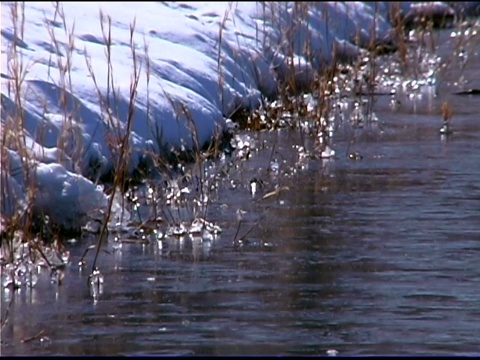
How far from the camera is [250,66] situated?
13.5 metres

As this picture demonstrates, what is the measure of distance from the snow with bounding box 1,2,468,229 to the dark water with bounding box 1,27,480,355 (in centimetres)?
56

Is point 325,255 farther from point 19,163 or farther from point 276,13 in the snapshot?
point 276,13

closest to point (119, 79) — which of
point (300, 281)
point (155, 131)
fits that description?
point (155, 131)

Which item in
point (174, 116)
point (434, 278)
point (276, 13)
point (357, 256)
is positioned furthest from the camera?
point (276, 13)

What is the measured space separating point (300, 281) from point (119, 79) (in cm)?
442

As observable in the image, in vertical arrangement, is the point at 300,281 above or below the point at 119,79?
below

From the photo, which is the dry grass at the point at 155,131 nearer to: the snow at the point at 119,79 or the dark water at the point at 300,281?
the snow at the point at 119,79

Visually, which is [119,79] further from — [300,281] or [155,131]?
[300,281]

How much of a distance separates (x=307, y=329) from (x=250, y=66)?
7276 millimetres

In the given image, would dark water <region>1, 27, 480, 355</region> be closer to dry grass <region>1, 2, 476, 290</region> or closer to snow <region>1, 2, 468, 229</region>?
dry grass <region>1, 2, 476, 290</region>

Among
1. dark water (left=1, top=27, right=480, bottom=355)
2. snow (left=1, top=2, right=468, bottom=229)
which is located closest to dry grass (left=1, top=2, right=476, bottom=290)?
snow (left=1, top=2, right=468, bottom=229)

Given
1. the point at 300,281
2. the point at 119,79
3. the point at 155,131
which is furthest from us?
the point at 119,79

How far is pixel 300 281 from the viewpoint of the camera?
7359 mm

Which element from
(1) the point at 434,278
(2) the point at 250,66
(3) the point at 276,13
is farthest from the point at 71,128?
(3) the point at 276,13
